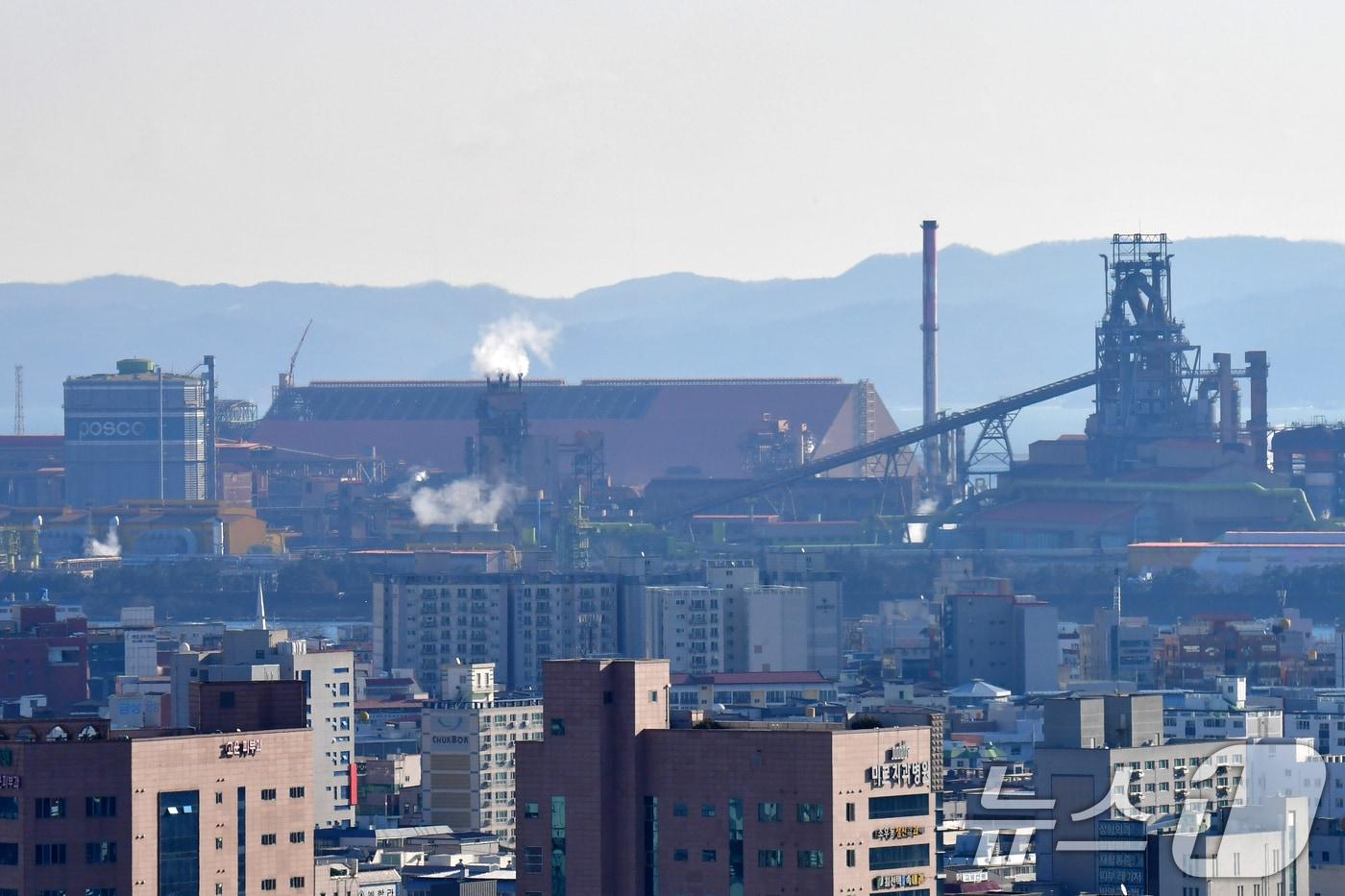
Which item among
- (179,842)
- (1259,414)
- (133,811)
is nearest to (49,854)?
(133,811)

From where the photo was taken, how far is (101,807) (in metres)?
48.4

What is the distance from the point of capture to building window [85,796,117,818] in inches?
1905

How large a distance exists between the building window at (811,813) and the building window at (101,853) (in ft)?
27.2

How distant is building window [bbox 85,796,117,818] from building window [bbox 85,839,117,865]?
1.04ft

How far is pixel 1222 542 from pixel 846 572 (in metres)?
16.2

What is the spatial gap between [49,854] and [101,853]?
2.00 ft

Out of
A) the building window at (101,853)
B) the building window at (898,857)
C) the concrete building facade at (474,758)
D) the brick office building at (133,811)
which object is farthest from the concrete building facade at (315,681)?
the building window at (898,857)

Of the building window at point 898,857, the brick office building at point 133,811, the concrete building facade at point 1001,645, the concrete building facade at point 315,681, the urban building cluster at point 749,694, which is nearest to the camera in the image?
the building window at point 898,857

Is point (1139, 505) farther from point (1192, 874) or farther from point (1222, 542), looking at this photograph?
point (1192, 874)

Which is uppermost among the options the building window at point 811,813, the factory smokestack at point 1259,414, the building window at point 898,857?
the factory smokestack at point 1259,414

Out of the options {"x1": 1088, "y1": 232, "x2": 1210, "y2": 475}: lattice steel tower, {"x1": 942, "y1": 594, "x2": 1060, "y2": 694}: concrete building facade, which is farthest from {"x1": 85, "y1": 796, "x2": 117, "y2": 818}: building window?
{"x1": 1088, "y1": 232, "x2": 1210, "y2": 475}: lattice steel tower

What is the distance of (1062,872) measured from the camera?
59.8 m

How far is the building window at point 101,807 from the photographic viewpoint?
48375mm

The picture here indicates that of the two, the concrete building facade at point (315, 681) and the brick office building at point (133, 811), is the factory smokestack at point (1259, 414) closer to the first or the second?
the concrete building facade at point (315, 681)
